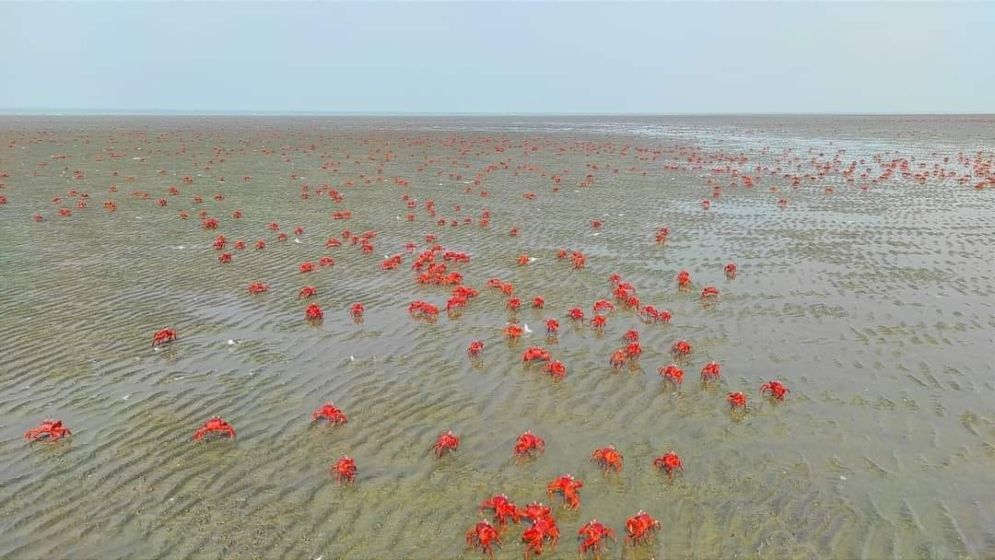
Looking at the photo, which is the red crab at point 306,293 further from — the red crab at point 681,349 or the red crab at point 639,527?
the red crab at point 639,527

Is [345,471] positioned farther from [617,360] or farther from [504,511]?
[617,360]

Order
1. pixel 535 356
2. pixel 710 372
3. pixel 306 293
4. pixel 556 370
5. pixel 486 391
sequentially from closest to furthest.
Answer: pixel 486 391 → pixel 710 372 → pixel 556 370 → pixel 535 356 → pixel 306 293

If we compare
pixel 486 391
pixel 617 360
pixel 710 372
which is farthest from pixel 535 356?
pixel 710 372

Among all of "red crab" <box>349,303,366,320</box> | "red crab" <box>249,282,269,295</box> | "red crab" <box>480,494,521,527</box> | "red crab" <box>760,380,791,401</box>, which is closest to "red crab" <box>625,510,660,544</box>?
"red crab" <box>480,494,521,527</box>

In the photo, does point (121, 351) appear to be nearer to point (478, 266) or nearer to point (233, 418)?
point (233, 418)

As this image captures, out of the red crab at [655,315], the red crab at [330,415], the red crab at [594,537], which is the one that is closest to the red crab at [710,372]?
the red crab at [655,315]

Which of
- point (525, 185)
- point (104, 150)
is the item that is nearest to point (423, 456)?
point (525, 185)
